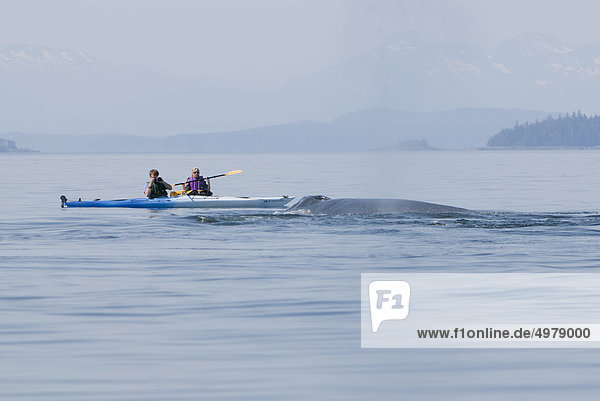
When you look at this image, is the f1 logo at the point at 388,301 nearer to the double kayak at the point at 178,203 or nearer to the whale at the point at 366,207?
the whale at the point at 366,207

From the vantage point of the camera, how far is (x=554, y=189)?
52.1 m

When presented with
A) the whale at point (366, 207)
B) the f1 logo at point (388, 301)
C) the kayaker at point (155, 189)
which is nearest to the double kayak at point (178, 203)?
the kayaker at point (155, 189)

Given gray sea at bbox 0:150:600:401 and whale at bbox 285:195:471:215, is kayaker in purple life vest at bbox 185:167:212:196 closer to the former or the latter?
gray sea at bbox 0:150:600:401

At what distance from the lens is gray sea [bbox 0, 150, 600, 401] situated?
9062mm

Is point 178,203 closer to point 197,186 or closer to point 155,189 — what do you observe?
point 155,189

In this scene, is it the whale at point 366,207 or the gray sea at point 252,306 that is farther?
the whale at point 366,207

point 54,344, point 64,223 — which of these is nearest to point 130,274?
point 54,344

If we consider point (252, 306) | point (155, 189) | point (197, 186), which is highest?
point (197, 186)

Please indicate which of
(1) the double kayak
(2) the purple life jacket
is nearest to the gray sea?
(1) the double kayak

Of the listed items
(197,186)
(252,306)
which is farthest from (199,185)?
(252,306)

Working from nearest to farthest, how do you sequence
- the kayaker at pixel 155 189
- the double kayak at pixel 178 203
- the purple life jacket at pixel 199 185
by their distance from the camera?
the double kayak at pixel 178 203
the kayaker at pixel 155 189
the purple life jacket at pixel 199 185

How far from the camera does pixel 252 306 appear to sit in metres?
13.3

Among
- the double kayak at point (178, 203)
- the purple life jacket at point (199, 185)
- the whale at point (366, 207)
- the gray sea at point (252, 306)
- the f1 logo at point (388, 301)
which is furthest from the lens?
the purple life jacket at point (199, 185)

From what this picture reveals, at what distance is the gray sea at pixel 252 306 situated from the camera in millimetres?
9062
